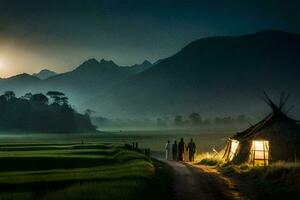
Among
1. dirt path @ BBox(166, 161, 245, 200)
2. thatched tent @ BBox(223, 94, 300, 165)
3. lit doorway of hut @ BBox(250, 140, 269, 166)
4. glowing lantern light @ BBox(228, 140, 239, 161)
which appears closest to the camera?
dirt path @ BBox(166, 161, 245, 200)

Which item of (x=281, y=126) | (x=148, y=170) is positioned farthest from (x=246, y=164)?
(x=148, y=170)

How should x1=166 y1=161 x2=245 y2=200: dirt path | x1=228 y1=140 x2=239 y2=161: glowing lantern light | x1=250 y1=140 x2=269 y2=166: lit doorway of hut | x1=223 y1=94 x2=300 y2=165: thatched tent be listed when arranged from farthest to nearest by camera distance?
x1=228 y1=140 x2=239 y2=161: glowing lantern light
x1=250 y1=140 x2=269 y2=166: lit doorway of hut
x1=223 y1=94 x2=300 y2=165: thatched tent
x1=166 y1=161 x2=245 y2=200: dirt path

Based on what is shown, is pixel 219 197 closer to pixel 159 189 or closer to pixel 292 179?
pixel 159 189

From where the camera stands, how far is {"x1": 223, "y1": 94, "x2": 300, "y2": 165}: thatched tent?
167 feet

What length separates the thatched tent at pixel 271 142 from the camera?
50938 mm

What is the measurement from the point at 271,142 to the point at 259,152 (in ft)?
5.19

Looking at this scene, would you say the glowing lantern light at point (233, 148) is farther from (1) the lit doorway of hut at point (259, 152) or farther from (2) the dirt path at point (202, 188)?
(2) the dirt path at point (202, 188)

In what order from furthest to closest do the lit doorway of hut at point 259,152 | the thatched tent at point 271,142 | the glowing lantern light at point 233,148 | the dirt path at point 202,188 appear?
1. the glowing lantern light at point 233,148
2. the lit doorway of hut at point 259,152
3. the thatched tent at point 271,142
4. the dirt path at point 202,188

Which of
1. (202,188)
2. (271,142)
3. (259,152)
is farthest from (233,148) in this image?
(202,188)

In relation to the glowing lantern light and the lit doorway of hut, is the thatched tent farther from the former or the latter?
the glowing lantern light

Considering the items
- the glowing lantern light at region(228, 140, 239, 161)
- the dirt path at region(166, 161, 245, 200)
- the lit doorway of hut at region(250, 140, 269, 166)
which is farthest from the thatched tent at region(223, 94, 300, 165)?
the dirt path at region(166, 161, 245, 200)

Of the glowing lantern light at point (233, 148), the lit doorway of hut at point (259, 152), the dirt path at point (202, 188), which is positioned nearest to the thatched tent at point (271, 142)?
the lit doorway of hut at point (259, 152)

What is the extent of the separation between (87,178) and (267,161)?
21400 millimetres

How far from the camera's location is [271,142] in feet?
169
